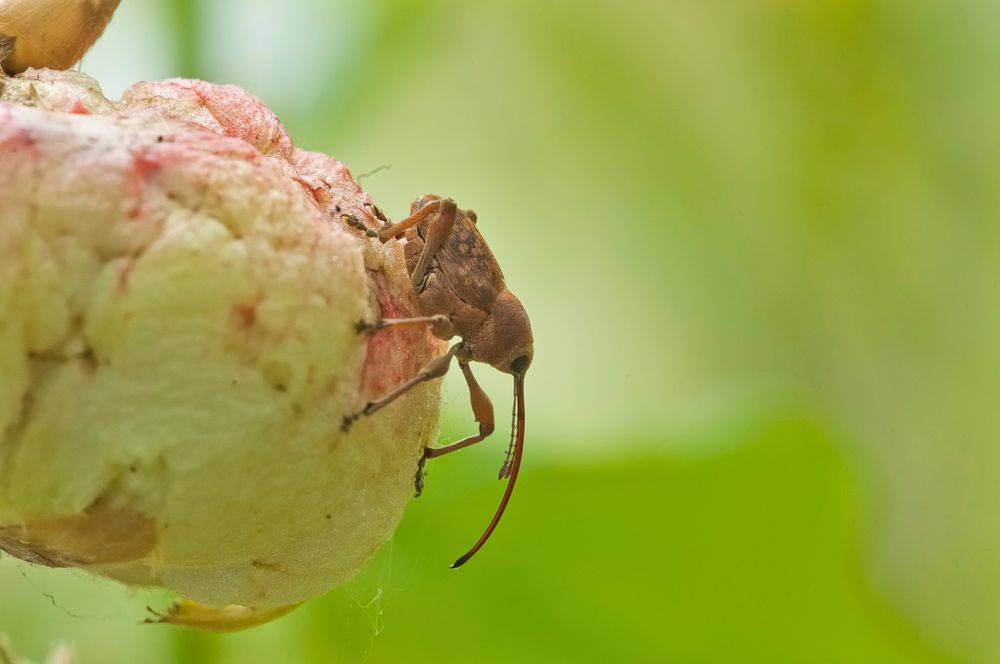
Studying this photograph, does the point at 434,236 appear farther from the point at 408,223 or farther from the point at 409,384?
the point at 409,384

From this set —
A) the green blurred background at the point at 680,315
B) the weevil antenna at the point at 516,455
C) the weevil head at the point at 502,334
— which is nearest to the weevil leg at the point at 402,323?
the weevil head at the point at 502,334

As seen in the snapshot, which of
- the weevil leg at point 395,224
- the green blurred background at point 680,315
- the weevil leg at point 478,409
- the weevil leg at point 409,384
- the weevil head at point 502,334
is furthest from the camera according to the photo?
the green blurred background at point 680,315

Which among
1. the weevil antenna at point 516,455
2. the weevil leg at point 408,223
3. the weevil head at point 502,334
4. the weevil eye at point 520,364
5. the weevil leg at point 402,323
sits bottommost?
→ the weevil antenna at point 516,455

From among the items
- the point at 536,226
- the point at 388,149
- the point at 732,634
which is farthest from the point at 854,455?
the point at 388,149

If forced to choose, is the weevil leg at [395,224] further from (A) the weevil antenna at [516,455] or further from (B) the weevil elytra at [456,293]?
(A) the weevil antenna at [516,455]

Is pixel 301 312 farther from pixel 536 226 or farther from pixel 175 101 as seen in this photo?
pixel 536 226
